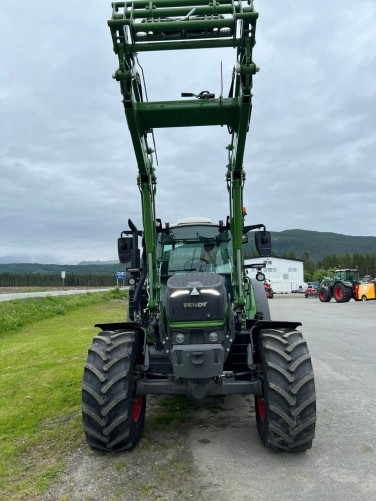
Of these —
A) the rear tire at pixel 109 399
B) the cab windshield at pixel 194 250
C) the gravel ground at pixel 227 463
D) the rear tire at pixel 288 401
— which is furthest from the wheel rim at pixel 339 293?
the rear tire at pixel 109 399

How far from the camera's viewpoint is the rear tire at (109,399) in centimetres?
450

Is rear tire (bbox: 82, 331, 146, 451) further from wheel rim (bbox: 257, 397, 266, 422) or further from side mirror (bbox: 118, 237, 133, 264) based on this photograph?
side mirror (bbox: 118, 237, 133, 264)

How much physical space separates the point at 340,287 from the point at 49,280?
10095 cm

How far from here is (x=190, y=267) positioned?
6.38 meters

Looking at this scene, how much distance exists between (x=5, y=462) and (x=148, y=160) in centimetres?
366

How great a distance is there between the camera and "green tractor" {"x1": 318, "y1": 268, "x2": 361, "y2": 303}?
33.7 meters

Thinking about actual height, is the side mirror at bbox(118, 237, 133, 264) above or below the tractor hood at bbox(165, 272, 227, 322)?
above

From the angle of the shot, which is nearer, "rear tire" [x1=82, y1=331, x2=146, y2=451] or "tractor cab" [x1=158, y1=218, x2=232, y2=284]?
"rear tire" [x1=82, y1=331, x2=146, y2=451]

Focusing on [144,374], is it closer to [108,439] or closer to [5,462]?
[108,439]

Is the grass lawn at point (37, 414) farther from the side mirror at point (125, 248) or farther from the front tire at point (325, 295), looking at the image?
the front tire at point (325, 295)

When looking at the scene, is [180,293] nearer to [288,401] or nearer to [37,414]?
[288,401]

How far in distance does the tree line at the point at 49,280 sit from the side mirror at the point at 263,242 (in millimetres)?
106256

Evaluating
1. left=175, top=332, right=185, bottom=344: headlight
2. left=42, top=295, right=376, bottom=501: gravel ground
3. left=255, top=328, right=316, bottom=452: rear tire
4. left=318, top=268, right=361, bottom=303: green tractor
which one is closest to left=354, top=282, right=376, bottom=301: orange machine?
left=318, top=268, right=361, bottom=303: green tractor

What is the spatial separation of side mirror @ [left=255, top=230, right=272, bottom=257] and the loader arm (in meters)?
1.00
